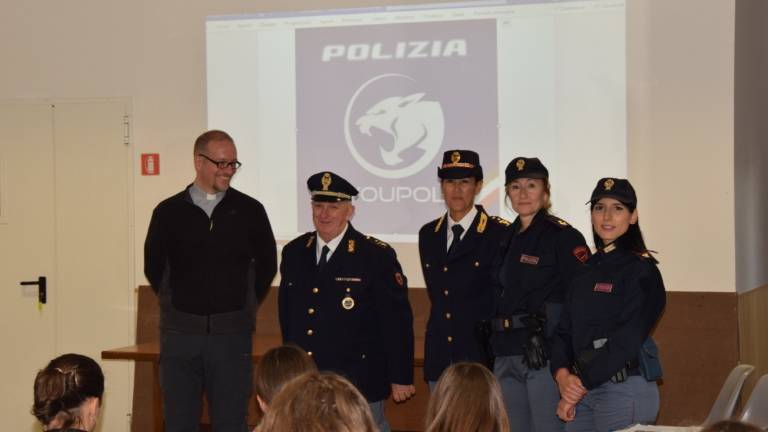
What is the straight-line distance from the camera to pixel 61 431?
225 centimetres

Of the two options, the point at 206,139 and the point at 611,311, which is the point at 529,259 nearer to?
the point at 611,311

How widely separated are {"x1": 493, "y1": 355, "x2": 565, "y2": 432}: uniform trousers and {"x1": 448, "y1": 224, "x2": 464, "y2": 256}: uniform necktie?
51 cm

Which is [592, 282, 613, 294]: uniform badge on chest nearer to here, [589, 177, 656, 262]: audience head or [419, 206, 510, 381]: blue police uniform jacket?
[589, 177, 656, 262]: audience head

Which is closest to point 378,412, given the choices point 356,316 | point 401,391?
point 401,391

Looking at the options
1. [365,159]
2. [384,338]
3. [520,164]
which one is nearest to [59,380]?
[384,338]

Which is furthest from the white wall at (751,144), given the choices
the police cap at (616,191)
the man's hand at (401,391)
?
the man's hand at (401,391)

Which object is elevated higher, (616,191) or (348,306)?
(616,191)

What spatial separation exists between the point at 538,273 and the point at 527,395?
0.48m

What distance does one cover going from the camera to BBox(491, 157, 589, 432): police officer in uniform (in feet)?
11.5

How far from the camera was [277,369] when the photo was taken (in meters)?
2.72

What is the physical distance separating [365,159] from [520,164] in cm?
186

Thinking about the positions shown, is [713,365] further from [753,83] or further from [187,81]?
[187,81]

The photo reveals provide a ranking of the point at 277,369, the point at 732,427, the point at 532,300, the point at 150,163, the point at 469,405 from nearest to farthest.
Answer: the point at 732,427, the point at 469,405, the point at 277,369, the point at 532,300, the point at 150,163

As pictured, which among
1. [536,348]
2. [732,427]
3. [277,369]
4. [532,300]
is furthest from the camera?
[532,300]
